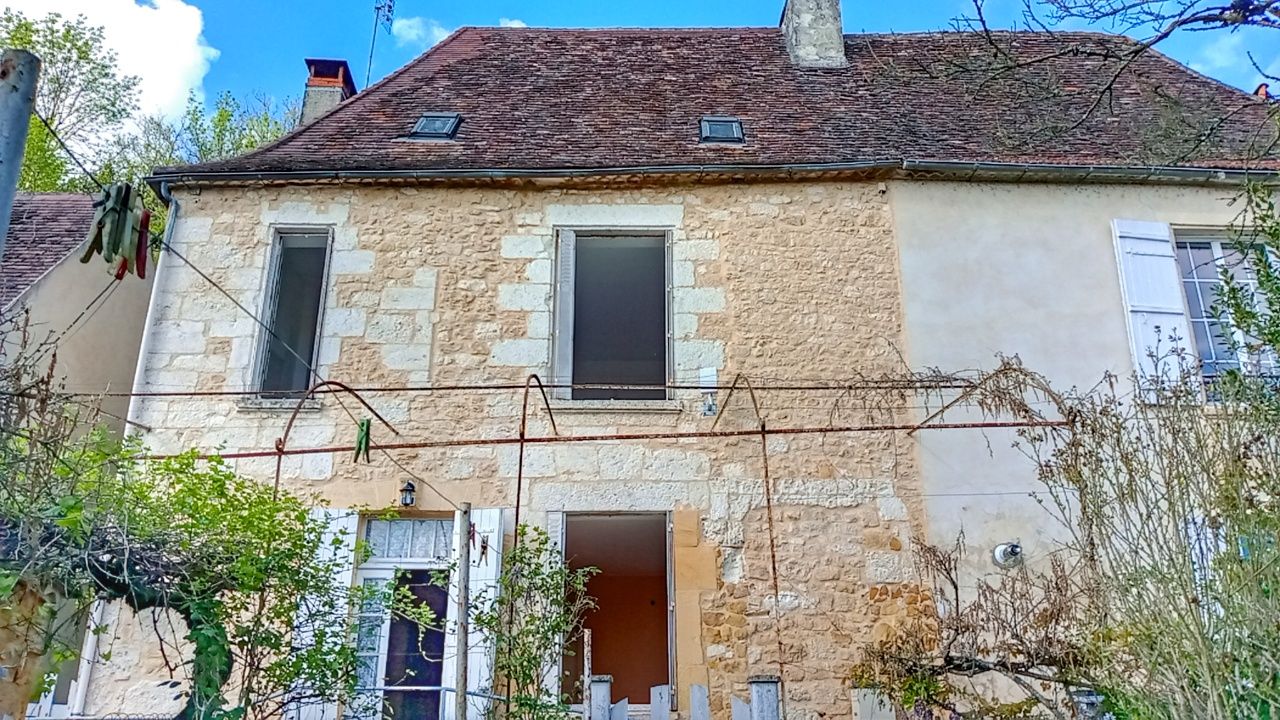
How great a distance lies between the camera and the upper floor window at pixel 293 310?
6.46m

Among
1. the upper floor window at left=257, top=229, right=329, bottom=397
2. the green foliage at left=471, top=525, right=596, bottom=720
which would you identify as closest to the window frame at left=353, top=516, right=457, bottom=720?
the green foliage at left=471, top=525, right=596, bottom=720

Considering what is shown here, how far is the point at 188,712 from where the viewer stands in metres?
4.29

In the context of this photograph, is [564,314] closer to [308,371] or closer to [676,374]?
→ [676,374]

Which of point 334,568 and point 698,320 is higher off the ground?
point 698,320

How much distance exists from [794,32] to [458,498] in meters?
5.85

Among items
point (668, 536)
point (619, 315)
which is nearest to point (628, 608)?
point (619, 315)

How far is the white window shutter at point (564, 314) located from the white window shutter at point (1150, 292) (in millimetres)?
3866

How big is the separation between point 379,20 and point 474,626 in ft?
24.4

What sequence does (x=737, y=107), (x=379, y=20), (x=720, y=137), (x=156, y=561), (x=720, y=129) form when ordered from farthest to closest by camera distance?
(x=379, y=20), (x=737, y=107), (x=720, y=129), (x=720, y=137), (x=156, y=561)

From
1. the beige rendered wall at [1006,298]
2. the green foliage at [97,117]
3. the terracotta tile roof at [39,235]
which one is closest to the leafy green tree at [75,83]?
the green foliage at [97,117]

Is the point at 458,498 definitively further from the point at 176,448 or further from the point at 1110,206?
the point at 1110,206

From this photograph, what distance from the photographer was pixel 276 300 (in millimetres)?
6629

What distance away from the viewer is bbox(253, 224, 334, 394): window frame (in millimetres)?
6285

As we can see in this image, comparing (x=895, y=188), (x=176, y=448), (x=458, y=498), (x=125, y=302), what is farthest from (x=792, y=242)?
(x=125, y=302)
